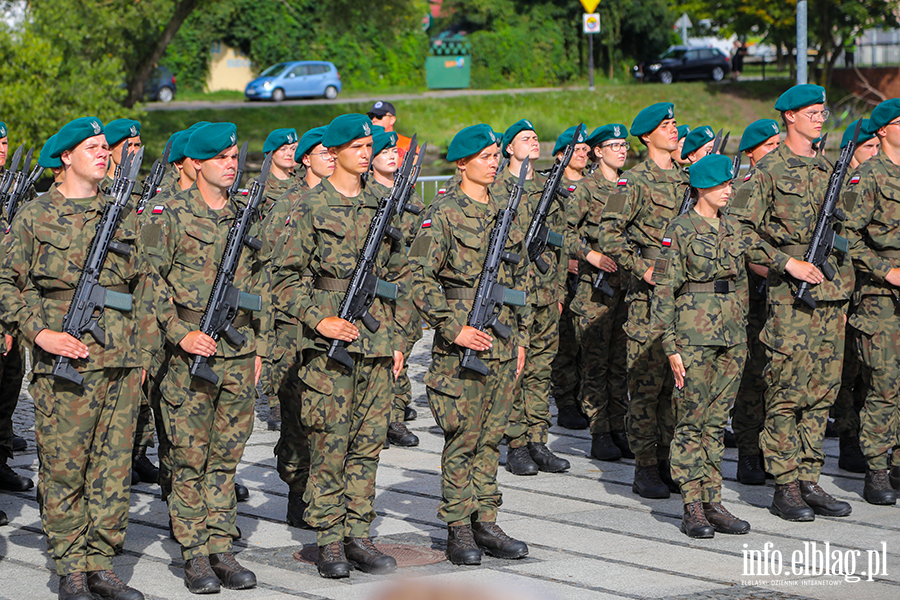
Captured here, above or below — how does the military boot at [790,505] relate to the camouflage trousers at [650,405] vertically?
below

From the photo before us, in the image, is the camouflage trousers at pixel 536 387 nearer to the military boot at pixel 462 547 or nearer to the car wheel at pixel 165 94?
the military boot at pixel 462 547

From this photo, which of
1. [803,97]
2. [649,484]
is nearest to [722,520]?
[649,484]

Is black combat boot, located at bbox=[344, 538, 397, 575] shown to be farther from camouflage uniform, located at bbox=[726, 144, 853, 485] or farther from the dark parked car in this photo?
the dark parked car

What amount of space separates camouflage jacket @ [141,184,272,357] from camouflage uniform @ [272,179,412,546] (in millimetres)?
269

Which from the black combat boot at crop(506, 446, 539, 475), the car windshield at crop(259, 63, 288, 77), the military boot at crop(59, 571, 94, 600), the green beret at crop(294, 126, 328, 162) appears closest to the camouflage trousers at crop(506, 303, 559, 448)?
the black combat boot at crop(506, 446, 539, 475)

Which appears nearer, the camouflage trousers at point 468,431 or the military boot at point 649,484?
the camouflage trousers at point 468,431

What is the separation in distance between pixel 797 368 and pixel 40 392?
4.43 m

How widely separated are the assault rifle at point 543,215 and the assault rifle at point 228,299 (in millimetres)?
2849

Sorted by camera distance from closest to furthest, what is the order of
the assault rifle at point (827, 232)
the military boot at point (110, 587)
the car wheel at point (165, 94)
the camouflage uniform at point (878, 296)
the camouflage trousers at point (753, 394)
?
the military boot at point (110, 587) → the assault rifle at point (827, 232) → the camouflage uniform at point (878, 296) → the camouflage trousers at point (753, 394) → the car wheel at point (165, 94)

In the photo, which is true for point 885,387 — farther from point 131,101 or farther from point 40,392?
Answer: point 131,101

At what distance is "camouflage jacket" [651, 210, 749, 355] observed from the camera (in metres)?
7.03

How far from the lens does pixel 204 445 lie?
6.16m

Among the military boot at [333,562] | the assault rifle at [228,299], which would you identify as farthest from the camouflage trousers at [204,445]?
the military boot at [333,562]

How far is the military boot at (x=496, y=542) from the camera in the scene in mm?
6402
